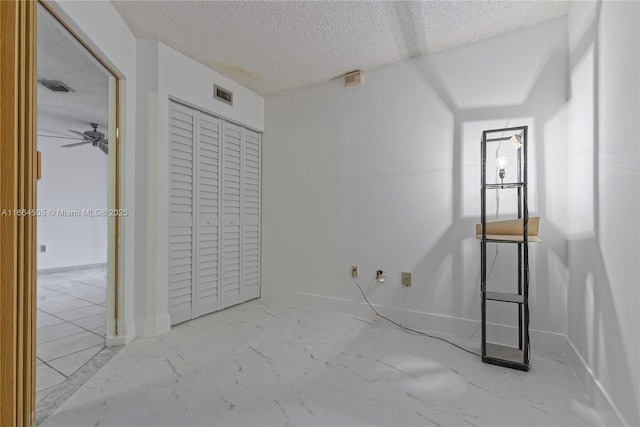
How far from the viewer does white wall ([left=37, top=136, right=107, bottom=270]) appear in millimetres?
4293

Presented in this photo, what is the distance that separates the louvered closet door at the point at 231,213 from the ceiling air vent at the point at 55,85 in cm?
155

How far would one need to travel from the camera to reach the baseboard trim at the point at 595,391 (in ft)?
3.98

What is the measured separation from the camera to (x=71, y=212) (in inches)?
180

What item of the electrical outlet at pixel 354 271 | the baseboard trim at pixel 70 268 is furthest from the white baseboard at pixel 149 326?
the baseboard trim at pixel 70 268

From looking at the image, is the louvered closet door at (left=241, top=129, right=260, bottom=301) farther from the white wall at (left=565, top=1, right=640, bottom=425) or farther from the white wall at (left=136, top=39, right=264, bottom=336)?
the white wall at (left=565, top=1, right=640, bottom=425)

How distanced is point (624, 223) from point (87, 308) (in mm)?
3838

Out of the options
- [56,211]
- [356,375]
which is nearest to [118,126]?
[356,375]

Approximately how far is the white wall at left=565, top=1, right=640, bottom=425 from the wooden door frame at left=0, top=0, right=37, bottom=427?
87.4 inches

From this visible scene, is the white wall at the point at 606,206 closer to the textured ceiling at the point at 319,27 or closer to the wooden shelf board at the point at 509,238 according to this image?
the wooden shelf board at the point at 509,238

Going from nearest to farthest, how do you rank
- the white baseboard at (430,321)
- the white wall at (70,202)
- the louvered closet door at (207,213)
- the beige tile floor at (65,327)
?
the beige tile floor at (65,327) → the white baseboard at (430,321) → the louvered closet door at (207,213) → the white wall at (70,202)

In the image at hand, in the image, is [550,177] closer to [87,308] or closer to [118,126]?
[118,126]

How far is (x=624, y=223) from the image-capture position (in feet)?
3.84

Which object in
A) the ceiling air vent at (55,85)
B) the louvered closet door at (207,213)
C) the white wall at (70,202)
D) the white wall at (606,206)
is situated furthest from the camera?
the white wall at (70,202)

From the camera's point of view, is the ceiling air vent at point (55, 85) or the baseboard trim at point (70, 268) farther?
the baseboard trim at point (70, 268)
